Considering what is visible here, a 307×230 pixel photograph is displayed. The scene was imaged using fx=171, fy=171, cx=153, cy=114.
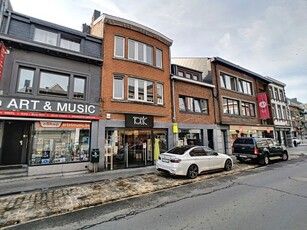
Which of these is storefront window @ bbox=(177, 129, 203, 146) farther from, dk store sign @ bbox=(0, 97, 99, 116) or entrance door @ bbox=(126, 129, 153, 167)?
dk store sign @ bbox=(0, 97, 99, 116)

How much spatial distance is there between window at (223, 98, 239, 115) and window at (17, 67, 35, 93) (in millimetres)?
17268

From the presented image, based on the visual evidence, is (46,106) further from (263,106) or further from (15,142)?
(263,106)

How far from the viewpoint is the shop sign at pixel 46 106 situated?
27.7 feet

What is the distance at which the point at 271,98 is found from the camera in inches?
1049

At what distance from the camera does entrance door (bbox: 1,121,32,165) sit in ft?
30.3

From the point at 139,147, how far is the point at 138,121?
190 cm

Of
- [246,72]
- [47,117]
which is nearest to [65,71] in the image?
[47,117]

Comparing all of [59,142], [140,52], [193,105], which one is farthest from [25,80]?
[193,105]

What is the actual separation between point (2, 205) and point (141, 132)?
828 cm

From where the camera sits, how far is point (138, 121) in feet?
39.8

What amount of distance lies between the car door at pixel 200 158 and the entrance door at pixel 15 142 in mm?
9295

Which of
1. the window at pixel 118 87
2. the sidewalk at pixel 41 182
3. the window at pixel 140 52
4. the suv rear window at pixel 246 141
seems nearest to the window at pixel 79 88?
the window at pixel 118 87

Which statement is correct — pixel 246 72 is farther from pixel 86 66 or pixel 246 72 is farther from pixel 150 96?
pixel 86 66

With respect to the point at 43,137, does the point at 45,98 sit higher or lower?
higher
